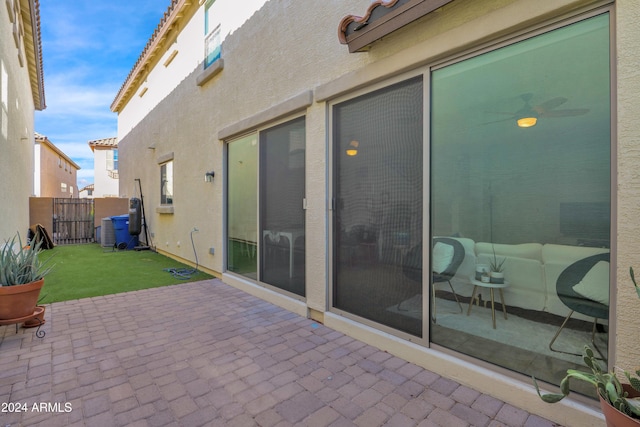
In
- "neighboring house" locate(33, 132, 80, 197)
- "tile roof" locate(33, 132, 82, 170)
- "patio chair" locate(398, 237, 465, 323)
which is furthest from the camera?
"neighboring house" locate(33, 132, 80, 197)

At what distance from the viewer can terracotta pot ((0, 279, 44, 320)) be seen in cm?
340

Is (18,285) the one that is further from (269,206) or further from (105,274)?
(105,274)

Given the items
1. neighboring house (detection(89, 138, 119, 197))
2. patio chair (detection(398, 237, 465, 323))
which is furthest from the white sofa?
neighboring house (detection(89, 138, 119, 197))

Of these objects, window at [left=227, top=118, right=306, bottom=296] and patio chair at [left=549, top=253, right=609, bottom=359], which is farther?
window at [left=227, top=118, right=306, bottom=296]

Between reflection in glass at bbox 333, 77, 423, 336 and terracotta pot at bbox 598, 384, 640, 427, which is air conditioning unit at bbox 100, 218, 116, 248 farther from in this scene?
terracotta pot at bbox 598, 384, 640, 427

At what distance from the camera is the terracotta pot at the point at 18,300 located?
11.1 feet

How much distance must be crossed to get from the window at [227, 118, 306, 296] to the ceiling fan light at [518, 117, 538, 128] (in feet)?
8.54

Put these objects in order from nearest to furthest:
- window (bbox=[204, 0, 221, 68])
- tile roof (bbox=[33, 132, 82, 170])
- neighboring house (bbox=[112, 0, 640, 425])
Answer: neighboring house (bbox=[112, 0, 640, 425]), window (bbox=[204, 0, 221, 68]), tile roof (bbox=[33, 132, 82, 170])

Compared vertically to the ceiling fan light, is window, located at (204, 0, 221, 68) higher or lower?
higher

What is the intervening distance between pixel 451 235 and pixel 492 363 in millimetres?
1047

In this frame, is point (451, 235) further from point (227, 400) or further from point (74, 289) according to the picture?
point (74, 289)

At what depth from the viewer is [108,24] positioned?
11.3m

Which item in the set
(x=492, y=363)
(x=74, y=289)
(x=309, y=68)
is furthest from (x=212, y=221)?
(x=492, y=363)

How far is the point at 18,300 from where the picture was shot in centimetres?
347
